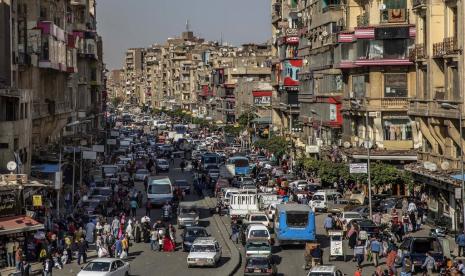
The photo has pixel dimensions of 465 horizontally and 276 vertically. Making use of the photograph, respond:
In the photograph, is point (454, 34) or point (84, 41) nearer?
point (454, 34)

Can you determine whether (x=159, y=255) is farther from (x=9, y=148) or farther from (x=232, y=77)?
(x=232, y=77)

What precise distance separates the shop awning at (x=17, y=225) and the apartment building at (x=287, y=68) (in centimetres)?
6477

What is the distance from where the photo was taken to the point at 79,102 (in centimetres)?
10100

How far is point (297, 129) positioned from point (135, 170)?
21654 millimetres

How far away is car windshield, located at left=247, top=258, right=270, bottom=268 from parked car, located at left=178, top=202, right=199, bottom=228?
1627cm

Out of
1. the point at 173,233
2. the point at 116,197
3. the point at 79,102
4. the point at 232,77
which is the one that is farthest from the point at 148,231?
the point at 232,77

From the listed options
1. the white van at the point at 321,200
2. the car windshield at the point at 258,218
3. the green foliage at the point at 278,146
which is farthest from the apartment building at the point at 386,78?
the green foliage at the point at 278,146

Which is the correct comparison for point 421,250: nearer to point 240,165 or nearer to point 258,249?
point 258,249

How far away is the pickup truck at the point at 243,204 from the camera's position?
55969 millimetres

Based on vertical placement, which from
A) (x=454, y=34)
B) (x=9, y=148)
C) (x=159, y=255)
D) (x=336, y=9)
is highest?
(x=336, y=9)

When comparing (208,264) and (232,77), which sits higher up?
(232,77)

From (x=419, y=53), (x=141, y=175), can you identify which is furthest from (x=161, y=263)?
(x=141, y=175)

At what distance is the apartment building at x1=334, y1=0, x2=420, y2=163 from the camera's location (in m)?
69.1

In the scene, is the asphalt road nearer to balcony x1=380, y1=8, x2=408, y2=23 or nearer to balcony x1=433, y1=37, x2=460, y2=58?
balcony x1=433, y1=37, x2=460, y2=58
